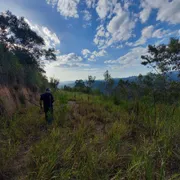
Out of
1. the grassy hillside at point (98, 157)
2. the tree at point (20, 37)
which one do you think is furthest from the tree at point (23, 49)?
the grassy hillside at point (98, 157)

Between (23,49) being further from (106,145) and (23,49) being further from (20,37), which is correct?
(106,145)

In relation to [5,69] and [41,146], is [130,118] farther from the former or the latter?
[5,69]

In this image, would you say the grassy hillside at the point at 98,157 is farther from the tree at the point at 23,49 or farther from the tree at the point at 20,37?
the tree at the point at 20,37

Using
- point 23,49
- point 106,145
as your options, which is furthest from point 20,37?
point 106,145

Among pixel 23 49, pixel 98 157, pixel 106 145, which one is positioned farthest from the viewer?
pixel 23 49

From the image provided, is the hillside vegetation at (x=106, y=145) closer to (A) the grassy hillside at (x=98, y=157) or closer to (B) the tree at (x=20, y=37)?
(A) the grassy hillside at (x=98, y=157)

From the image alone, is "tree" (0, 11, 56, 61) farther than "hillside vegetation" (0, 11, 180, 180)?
Yes

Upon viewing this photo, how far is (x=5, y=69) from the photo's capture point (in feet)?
20.3

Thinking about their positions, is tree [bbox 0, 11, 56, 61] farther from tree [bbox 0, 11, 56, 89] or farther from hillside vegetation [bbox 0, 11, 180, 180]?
hillside vegetation [bbox 0, 11, 180, 180]

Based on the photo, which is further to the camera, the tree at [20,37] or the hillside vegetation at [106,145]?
the tree at [20,37]

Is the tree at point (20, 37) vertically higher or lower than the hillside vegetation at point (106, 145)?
higher

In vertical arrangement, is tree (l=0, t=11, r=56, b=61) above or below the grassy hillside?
above

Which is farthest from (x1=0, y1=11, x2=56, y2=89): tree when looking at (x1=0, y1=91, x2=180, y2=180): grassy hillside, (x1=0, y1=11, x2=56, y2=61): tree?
(x1=0, y1=91, x2=180, y2=180): grassy hillside

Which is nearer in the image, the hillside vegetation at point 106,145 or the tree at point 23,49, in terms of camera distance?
the hillside vegetation at point 106,145
